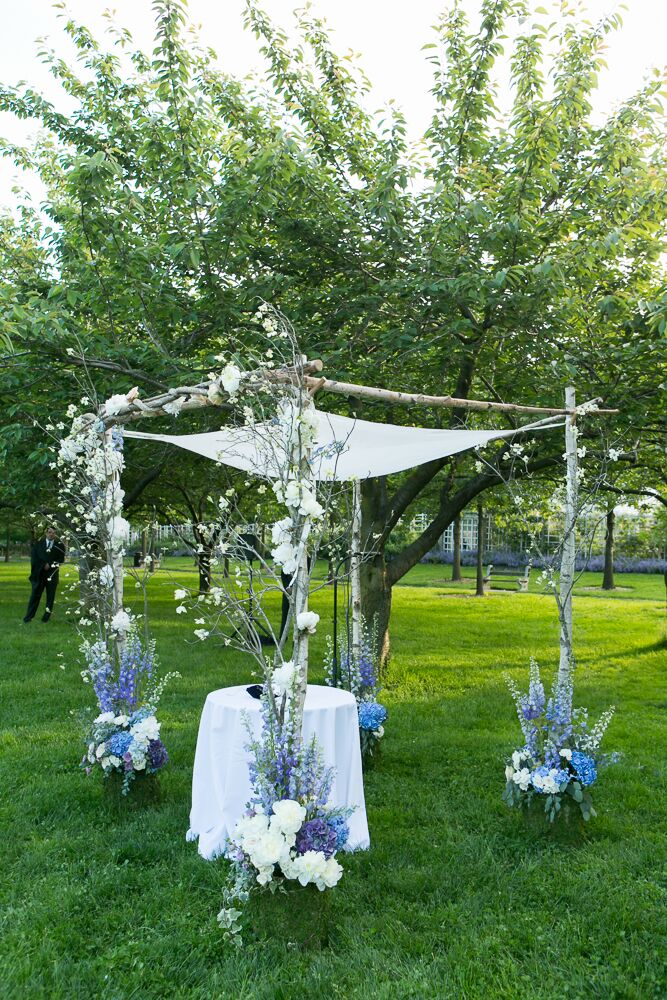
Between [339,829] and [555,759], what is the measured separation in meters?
1.50

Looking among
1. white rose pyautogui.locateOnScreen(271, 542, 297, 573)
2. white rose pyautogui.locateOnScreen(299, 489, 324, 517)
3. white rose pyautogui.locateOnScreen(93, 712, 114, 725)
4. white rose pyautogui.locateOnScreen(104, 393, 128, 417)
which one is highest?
white rose pyautogui.locateOnScreen(104, 393, 128, 417)

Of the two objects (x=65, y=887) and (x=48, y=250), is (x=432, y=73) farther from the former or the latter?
(x=65, y=887)

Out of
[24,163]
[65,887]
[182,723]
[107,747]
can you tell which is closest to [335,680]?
[182,723]

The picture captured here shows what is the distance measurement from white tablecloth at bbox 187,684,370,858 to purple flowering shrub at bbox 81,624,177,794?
36 centimetres

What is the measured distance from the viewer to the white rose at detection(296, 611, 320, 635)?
9.86 feet

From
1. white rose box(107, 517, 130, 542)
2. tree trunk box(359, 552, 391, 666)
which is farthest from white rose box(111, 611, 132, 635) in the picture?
tree trunk box(359, 552, 391, 666)

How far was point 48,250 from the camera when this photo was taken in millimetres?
6520

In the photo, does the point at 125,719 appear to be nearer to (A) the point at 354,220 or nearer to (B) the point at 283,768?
(B) the point at 283,768

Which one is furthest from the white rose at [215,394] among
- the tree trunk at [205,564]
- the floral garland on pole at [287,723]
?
the tree trunk at [205,564]

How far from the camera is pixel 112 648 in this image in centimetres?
498

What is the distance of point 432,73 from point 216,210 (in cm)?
208

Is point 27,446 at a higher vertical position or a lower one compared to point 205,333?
lower

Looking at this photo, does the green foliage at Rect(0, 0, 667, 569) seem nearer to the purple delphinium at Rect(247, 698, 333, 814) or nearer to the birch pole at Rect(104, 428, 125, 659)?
the birch pole at Rect(104, 428, 125, 659)

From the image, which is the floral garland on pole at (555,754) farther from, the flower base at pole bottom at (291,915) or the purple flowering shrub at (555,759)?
the flower base at pole bottom at (291,915)
